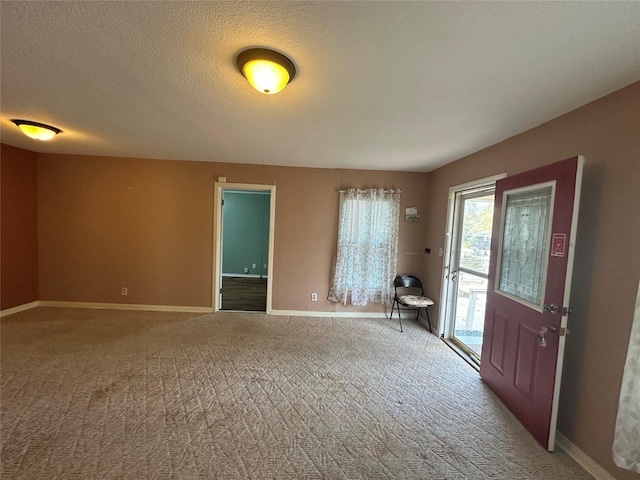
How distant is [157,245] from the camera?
410 centimetres

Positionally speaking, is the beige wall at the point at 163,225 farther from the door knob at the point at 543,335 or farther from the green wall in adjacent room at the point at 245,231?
the green wall in adjacent room at the point at 245,231

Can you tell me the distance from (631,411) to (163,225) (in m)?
4.93

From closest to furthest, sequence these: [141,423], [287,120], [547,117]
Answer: [141,423]
[547,117]
[287,120]

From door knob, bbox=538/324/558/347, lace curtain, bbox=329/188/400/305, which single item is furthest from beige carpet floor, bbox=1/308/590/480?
lace curtain, bbox=329/188/400/305

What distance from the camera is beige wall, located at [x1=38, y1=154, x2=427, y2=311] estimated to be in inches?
158

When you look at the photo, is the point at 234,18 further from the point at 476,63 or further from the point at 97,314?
the point at 97,314

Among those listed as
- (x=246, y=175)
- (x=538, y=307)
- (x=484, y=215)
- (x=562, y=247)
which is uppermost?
(x=246, y=175)

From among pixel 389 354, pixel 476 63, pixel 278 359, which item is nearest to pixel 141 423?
pixel 278 359

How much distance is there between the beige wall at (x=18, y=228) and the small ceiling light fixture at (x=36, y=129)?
1.51 meters

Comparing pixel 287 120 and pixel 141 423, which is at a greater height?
pixel 287 120

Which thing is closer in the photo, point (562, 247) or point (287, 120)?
point (562, 247)

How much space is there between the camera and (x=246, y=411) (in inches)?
80.9

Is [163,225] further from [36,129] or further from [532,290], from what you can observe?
[532,290]

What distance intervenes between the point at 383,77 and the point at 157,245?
3.96 metres
